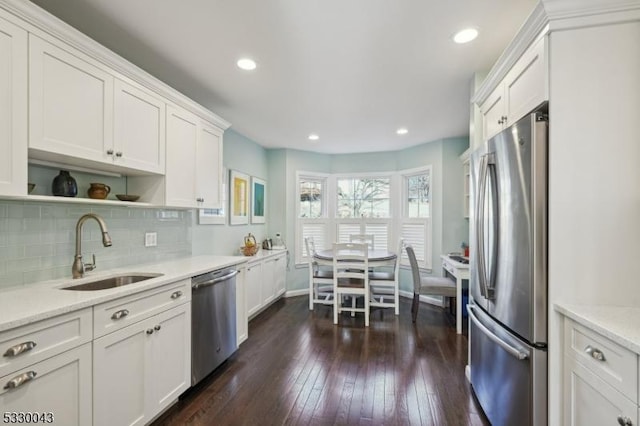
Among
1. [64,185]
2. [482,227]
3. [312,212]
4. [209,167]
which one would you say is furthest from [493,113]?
[312,212]

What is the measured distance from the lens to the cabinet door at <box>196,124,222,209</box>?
9.30 feet

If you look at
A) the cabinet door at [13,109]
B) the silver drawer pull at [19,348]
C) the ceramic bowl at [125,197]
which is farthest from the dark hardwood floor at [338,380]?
the cabinet door at [13,109]

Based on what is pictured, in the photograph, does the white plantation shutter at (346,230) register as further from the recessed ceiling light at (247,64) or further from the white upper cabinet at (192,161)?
the recessed ceiling light at (247,64)

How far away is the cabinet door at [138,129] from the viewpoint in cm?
194

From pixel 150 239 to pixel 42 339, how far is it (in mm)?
1443

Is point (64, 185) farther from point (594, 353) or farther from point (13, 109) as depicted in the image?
point (594, 353)

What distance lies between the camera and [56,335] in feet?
4.21

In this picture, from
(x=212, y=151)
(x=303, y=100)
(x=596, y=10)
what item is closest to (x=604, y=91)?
(x=596, y=10)

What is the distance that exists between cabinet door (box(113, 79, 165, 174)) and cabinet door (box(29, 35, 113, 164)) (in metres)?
0.06

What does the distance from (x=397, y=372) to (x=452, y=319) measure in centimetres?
176

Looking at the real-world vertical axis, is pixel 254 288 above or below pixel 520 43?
below

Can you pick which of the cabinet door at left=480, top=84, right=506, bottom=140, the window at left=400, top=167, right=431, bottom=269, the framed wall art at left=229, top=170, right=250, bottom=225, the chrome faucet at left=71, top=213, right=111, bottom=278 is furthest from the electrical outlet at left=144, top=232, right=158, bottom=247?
the window at left=400, top=167, right=431, bottom=269

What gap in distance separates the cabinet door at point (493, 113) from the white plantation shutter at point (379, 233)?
3215mm

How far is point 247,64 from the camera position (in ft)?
7.55
